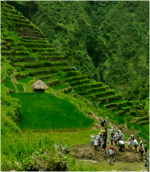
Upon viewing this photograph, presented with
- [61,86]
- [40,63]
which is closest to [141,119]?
[61,86]

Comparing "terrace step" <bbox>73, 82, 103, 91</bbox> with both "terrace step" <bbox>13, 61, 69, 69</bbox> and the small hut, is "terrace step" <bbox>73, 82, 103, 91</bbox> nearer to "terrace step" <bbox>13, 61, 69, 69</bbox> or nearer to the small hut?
"terrace step" <bbox>13, 61, 69, 69</bbox>

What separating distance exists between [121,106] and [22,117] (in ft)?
84.5

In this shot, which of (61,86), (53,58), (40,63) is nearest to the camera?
(61,86)

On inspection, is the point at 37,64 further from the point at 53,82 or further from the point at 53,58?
the point at 53,58

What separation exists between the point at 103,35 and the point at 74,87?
56362mm

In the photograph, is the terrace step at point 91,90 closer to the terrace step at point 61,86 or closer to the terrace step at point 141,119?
the terrace step at point 61,86

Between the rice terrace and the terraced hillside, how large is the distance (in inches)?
5.9

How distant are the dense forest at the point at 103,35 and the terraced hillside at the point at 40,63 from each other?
21586mm

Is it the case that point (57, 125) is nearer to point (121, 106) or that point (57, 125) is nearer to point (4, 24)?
point (121, 106)

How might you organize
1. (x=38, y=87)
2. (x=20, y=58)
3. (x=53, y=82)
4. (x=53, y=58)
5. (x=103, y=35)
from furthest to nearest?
(x=103, y=35) < (x=53, y=58) < (x=20, y=58) < (x=53, y=82) < (x=38, y=87)

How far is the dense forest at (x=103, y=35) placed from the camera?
6481 cm

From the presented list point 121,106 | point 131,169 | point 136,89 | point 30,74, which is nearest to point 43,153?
point 131,169

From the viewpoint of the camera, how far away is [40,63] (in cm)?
3169

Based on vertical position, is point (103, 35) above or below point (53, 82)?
above
